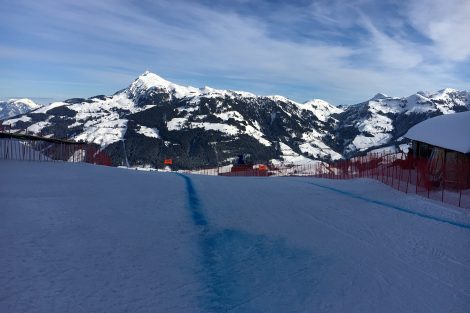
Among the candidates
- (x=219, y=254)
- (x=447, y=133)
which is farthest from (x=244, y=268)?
(x=447, y=133)

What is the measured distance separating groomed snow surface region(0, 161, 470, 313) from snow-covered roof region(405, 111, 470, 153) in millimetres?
12100

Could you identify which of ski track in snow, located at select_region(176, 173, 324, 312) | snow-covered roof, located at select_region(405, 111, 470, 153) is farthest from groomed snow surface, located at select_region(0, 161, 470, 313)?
snow-covered roof, located at select_region(405, 111, 470, 153)

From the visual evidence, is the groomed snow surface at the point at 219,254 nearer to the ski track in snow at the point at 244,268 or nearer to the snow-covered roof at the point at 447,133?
the ski track in snow at the point at 244,268

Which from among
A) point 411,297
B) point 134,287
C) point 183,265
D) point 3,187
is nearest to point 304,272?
point 411,297

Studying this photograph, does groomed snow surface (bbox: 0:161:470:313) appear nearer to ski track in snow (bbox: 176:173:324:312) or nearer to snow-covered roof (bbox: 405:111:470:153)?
ski track in snow (bbox: 176:173:324:312)

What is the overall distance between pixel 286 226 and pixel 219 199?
472 cm

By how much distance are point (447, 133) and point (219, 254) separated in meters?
27.4

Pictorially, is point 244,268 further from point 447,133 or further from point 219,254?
point 447,133

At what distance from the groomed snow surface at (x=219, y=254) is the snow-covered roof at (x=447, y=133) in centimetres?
1210

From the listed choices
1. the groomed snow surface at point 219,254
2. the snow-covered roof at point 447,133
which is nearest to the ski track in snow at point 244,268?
the groomed snow surface at point 219,254

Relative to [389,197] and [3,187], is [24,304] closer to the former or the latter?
[3,187]

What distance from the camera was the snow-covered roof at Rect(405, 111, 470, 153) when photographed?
26.7m

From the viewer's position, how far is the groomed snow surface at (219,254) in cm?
697

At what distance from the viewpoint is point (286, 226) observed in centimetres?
1245
